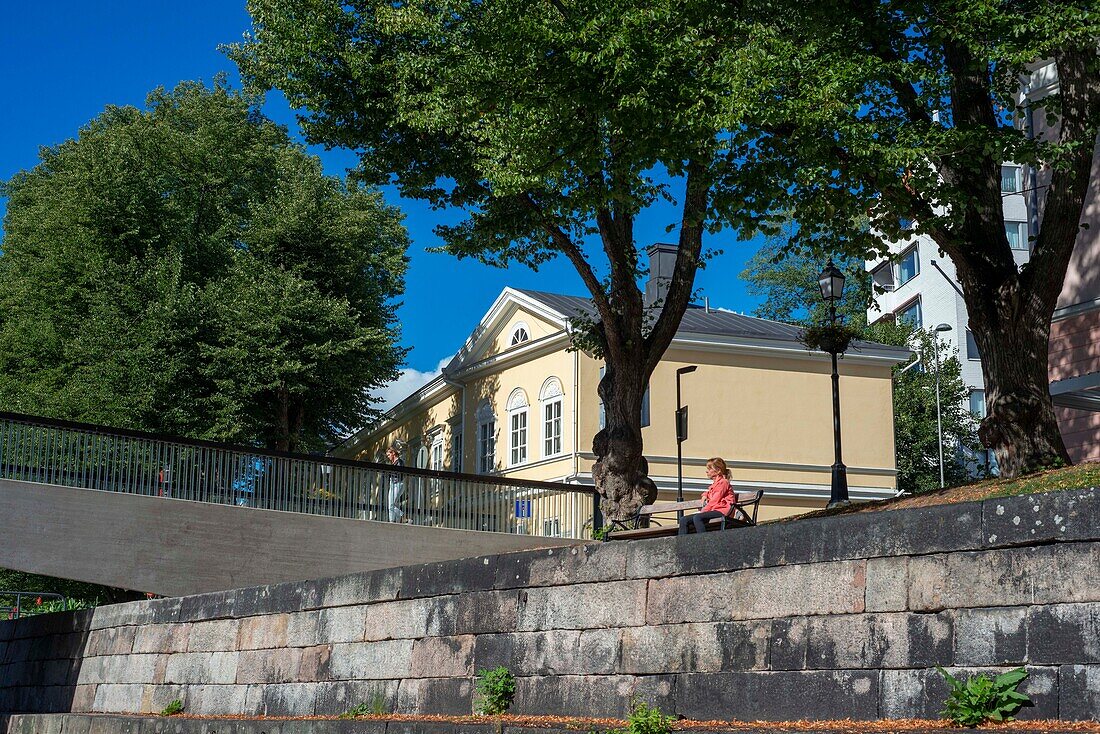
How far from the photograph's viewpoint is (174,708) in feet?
50.2

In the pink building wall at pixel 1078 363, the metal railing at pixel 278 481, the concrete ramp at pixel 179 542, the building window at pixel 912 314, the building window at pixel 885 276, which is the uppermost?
the building window at pixel 885 276

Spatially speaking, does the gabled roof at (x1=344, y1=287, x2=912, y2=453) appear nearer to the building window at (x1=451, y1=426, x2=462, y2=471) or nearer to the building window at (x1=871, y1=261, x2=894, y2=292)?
the building window at (x1=451, y1=426, x2=462, y2=471)

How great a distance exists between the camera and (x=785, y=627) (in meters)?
8.27

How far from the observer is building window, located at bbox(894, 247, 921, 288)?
201 ft

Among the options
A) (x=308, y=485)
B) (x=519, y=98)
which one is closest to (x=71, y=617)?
(x=308, y=485)

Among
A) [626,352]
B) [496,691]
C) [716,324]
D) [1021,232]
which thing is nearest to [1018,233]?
[1021,232]

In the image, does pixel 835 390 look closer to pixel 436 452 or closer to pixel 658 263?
pixel 658 263

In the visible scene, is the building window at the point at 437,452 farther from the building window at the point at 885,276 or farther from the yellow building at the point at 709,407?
the building window at the point at 885,276

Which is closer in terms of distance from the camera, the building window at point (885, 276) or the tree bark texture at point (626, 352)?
the tree bark texture at point (626, 352)

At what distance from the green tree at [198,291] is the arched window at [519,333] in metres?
3.54

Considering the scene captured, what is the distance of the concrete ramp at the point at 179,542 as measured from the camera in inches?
748

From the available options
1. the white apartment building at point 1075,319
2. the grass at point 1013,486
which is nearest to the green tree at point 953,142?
the grass at point 1013,486

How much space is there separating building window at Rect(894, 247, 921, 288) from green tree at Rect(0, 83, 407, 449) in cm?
Result: 3295

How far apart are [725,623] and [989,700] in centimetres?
219
